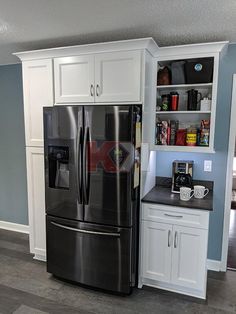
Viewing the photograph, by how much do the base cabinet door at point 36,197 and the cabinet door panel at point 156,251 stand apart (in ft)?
4.03

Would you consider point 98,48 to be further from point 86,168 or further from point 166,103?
point 86,168

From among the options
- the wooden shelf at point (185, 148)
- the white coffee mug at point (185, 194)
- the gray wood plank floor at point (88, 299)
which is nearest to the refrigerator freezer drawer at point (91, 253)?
the gray wood plank floor at point (88, 299)

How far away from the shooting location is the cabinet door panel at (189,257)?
→ 2.27 meters

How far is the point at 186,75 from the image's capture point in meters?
2.51

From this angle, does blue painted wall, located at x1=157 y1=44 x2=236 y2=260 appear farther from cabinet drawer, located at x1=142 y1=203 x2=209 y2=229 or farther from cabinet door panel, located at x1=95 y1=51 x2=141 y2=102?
cabinet door panel, located at x1=95 y1=51 x2=141 y2=102

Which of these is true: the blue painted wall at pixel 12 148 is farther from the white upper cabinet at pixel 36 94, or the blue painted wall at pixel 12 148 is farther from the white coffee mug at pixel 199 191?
the white coffee mug at pixel 199 191

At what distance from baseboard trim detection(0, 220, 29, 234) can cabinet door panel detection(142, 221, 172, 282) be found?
2.12 metres

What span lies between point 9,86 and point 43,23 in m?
1.72

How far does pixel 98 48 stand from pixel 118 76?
332mm

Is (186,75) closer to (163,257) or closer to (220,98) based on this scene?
(220,98)

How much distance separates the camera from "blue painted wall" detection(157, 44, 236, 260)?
8.54 feet

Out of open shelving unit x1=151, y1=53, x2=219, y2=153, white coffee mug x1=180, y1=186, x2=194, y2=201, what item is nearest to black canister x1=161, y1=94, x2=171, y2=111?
open shelving unit x1=151, y1=53, x2=219, y2=153

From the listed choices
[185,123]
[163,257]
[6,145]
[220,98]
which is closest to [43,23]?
[185,123]

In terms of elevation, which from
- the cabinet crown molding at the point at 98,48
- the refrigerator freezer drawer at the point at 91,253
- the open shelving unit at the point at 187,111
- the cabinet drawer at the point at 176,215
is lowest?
the refrigerator freezer drawer at the point at 91,253
